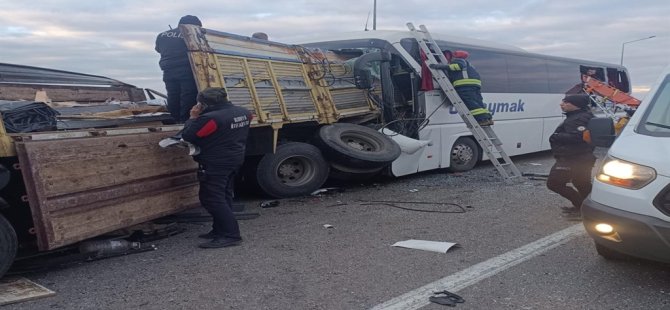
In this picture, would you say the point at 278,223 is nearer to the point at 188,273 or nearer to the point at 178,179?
the point at 178,179

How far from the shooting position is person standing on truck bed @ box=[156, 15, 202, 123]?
6.84 metres

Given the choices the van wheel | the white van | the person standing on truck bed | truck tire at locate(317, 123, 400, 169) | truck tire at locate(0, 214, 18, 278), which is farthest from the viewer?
truck tire at locate(317, 123, 400, 169)

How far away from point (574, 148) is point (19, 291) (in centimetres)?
517

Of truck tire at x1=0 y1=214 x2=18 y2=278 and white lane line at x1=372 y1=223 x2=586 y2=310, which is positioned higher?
truck tire at x1=0 y1=214 x2=18 y2=278

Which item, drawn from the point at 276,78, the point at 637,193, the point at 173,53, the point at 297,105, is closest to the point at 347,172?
the point at 297,105

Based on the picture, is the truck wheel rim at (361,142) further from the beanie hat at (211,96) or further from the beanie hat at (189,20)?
the beanie hat at (211,96)

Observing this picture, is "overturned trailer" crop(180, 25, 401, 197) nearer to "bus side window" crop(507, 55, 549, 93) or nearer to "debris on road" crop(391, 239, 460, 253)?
"debris on road" crop(391, 239, 460, 253)

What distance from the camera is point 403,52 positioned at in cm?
938

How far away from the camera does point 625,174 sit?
386 cm

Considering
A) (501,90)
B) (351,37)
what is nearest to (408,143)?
(351,37)

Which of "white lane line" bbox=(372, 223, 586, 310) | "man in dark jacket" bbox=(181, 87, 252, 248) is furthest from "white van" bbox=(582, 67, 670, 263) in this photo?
"man in dark jacket" bbox=(181, 87, 252, 248)

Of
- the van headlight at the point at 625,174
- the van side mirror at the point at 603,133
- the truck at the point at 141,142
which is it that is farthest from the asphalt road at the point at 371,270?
the van side mirror at the point at 603,133

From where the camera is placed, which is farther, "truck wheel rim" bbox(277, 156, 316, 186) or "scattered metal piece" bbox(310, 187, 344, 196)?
"scattered metal piece" bbox(310, 187, 344, 196)

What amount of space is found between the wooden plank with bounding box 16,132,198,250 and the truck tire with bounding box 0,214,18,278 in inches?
6.9
